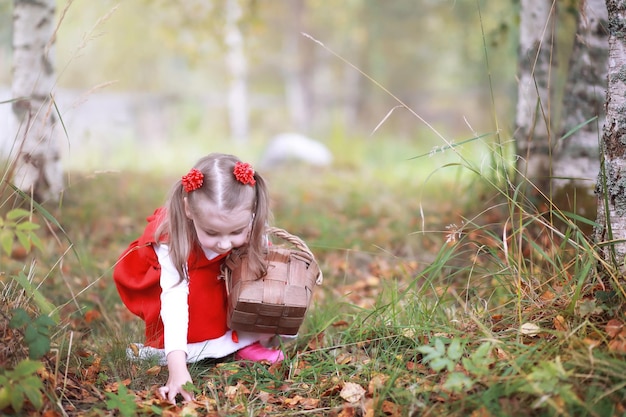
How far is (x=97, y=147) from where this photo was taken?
1003cm

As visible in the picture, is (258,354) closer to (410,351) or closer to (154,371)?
(154,371)

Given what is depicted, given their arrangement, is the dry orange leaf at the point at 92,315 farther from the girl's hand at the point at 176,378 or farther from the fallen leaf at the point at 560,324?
the fallen leaf at the point at 560,324

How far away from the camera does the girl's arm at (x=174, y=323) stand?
2188 mm

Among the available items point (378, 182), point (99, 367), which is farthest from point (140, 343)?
point (378, 182)

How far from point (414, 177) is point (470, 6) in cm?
392

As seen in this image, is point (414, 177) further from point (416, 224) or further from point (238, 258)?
point (238, 258)

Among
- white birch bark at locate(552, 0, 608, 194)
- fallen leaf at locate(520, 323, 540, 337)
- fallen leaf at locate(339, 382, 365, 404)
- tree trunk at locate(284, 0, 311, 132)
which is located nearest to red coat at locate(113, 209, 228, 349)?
fallen leaf at locate(339, 382, 365, 404)

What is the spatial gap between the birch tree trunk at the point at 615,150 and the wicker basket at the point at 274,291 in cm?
107

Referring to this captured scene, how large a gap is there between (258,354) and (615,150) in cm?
158

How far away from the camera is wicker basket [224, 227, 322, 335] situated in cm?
233

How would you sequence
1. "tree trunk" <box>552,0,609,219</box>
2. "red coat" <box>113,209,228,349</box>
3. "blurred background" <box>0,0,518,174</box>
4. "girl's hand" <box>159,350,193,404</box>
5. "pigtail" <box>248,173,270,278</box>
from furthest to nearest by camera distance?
1. "blurred background" <box>0,0,518,174</box>
2. "tree trunk" <box>552,0,609,219</box>
3. "red coat" <box>113,209,228,349</box>
4. "pigtail" <box>248,173,270,278</box>
5. "girl's hand" <box>159,350,193,404</box>

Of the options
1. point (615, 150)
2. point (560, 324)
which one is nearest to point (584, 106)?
point (615, 150)

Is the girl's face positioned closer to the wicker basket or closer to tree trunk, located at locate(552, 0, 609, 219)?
the wicker basket

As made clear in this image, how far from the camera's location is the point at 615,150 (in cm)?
213
